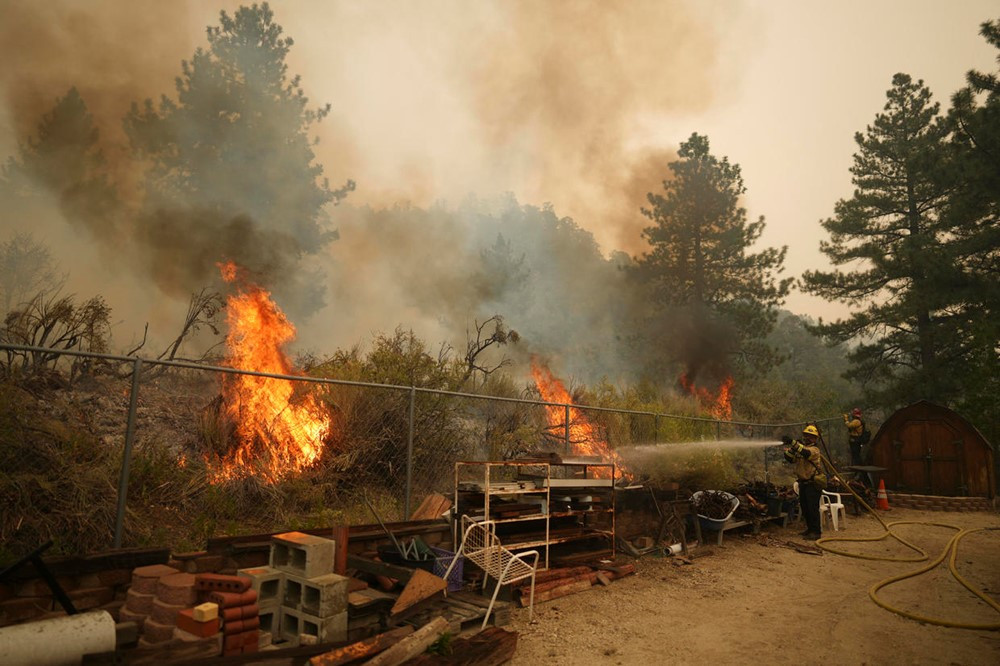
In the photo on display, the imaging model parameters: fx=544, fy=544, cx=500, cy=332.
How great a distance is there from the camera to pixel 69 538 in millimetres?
5203

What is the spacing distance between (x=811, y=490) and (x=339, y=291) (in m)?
29.5

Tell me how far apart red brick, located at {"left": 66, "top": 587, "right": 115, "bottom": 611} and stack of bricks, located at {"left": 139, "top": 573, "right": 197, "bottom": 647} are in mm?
780

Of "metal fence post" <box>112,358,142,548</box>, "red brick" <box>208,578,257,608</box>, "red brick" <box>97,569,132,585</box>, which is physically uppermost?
"metal fence post" <box>112,358,142,548</box>

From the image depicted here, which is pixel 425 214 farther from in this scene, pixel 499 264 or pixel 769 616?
pixel 769 616

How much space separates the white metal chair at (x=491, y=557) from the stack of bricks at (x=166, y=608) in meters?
2.51

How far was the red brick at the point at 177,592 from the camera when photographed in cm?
428

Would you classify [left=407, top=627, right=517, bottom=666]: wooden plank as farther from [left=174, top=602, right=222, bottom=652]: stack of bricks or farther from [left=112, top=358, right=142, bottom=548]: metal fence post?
[left=112, top=358, right=142, bottom=548]: metal fence post

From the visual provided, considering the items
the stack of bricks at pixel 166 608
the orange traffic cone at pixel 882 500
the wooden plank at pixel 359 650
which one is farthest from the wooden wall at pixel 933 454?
the stack of bricks at pixel 166 608

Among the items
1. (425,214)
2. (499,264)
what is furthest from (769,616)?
(425,214)

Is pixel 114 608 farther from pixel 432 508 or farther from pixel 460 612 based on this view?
pixel 432 508

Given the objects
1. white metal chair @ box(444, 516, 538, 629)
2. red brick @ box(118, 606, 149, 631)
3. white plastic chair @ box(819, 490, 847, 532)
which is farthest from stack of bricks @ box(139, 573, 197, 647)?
white plastic chair @ box(819, 490, 847, 532)

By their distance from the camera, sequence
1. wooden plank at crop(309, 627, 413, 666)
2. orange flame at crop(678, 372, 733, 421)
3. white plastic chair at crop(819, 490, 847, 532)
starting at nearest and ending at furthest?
1. wooden plank at crop(309, 627, 413, 666)
2. white plastic chair at crop(819, 490, 847, 532)
3. orange flame at crop(678, 372, 733, 421)

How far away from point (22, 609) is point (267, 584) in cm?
181

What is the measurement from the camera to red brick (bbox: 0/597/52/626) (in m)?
4.26
